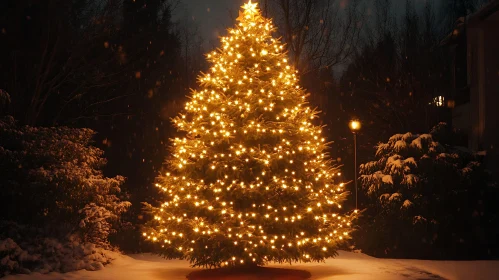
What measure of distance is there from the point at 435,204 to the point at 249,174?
7.90 metres

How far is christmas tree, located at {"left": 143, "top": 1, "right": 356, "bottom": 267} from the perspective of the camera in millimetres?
14047

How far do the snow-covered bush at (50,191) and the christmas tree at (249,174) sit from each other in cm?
323

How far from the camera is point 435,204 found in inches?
782

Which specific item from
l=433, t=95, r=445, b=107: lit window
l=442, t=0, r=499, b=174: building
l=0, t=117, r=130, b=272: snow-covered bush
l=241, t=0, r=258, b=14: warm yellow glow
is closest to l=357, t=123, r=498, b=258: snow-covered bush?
l=442, t=0, r=499, b=174: building

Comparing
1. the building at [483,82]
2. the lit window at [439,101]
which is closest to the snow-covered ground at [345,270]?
the building at [483,82]

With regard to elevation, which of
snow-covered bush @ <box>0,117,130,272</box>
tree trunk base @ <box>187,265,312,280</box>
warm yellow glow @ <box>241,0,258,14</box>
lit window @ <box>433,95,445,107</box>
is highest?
lit window @ <box>433,95,445,107</box>

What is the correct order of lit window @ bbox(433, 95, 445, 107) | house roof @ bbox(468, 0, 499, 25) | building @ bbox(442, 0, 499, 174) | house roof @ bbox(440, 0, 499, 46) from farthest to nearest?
1. lit window @ bbox(433, 95, 445, 107)
2. building @ bbox(442, 0, 499, 174)
3. house roof @ bbox(440, 0, 499, 46)
4. house roof @ bbox(468, 0, 499, 25)

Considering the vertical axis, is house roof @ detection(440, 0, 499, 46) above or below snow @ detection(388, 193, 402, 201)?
above

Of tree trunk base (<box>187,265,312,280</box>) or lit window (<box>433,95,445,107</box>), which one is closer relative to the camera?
tree trunk base (<box>187,265,312,280</box>)

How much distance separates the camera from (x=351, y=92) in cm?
4666

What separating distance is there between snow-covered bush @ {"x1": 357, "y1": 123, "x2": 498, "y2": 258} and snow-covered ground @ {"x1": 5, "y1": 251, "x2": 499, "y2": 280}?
1957 mm

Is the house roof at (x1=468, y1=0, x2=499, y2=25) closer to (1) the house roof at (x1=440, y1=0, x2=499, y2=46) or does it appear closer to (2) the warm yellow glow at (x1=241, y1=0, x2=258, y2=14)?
(1) the house roof at (x1=440, y1=0, x2=499, y2=46)

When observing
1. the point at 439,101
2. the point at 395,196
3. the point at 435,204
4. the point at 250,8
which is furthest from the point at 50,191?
the point at 439,101

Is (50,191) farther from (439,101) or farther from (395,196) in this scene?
(439,101)
